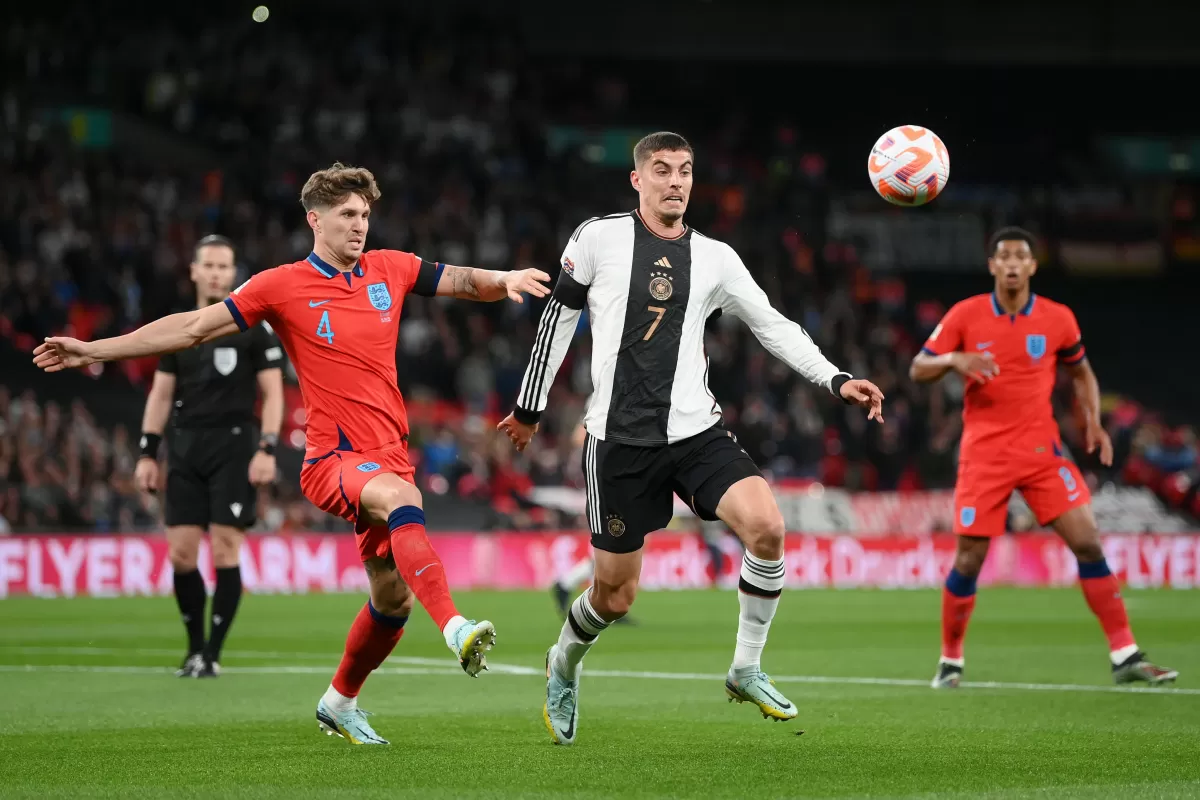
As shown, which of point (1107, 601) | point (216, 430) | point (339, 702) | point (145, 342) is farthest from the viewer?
point (216, 430)

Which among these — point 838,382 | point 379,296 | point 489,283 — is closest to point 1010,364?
point 838,382

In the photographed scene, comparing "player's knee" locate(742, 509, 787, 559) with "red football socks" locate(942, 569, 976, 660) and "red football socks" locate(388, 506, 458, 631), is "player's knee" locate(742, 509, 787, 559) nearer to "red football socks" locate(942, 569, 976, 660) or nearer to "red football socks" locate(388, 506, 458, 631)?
"red football socks" locate(388, 506, 458, 631)

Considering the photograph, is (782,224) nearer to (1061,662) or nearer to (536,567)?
(536,567)

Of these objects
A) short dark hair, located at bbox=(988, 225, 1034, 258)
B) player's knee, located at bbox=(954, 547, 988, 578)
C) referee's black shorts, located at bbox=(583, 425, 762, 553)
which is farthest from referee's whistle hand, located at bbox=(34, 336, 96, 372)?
short dark hair, located at bbox=(988, 225, 1034, 258)

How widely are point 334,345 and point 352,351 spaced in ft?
0.27

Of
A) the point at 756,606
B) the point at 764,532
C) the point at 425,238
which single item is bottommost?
the point at 756,606

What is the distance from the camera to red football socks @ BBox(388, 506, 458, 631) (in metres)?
6.37

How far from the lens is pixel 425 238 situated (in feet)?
88.0

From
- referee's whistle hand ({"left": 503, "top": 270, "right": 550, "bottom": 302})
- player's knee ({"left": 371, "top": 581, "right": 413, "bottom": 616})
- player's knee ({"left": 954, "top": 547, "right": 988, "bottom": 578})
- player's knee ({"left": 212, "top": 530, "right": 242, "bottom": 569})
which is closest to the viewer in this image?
referee's whistle hand ({"left": 503, "top": 270, "right": 550, "bottom": 302})

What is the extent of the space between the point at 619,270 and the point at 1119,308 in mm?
27691

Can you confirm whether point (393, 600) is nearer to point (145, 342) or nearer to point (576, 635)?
point (576, 635)

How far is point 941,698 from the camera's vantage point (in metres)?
9.08

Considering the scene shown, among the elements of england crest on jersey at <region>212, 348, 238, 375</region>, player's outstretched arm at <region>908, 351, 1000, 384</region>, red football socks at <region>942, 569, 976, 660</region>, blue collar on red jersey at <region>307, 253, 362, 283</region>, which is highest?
blue collar on red jersey at <region>307, 253, 362, 283</region>

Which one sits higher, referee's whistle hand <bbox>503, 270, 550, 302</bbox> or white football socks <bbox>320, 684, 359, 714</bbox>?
referee's whistle hand <bbox>503, 270, 550, 302</bbox>
